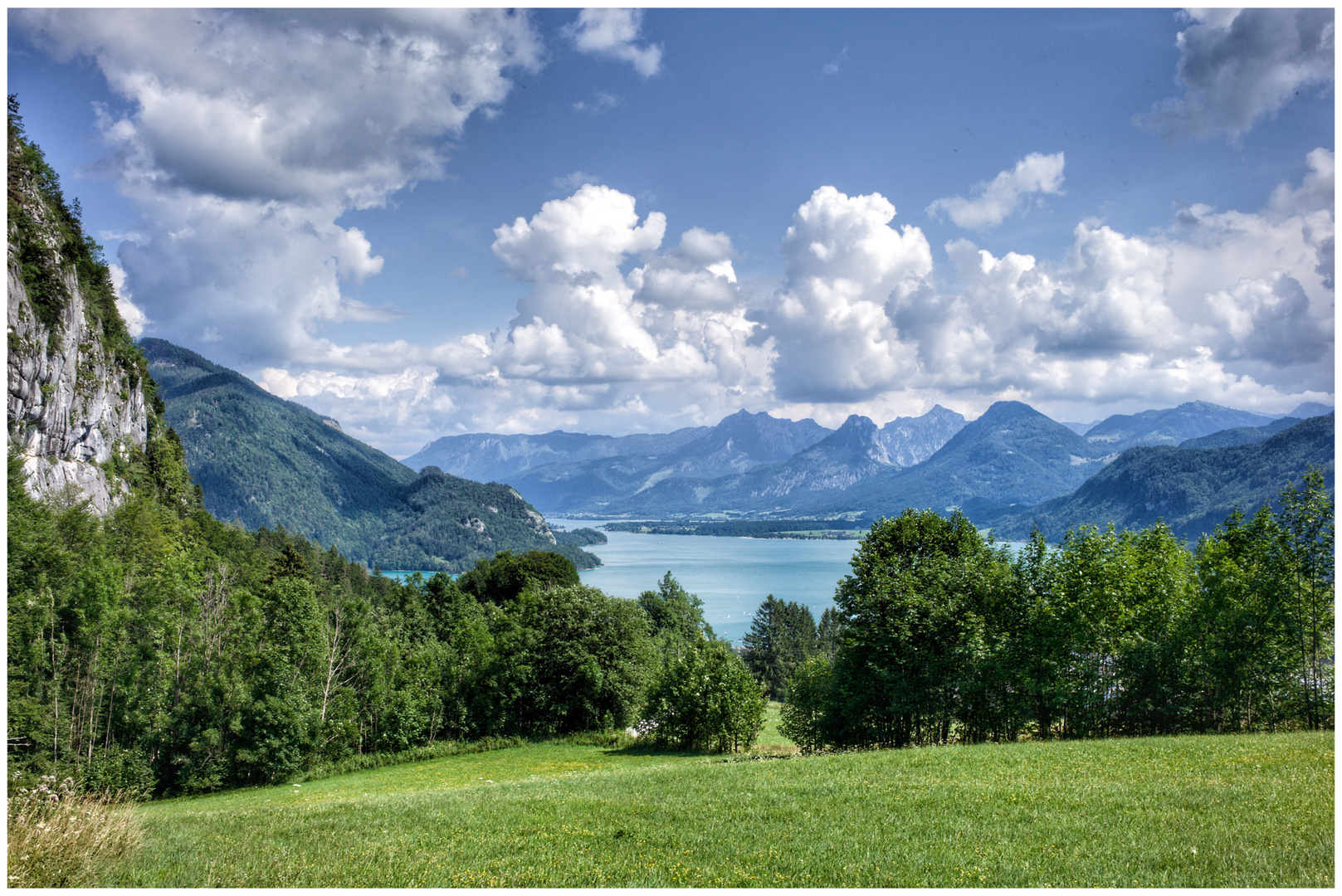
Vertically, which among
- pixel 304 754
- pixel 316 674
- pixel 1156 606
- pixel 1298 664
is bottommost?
pixel 304 754

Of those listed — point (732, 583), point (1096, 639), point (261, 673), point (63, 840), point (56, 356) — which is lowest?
point (732, 583)

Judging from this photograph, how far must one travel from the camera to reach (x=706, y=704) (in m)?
28.7

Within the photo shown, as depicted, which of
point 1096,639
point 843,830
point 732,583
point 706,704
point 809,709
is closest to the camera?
point 843,830

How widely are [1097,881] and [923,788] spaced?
4576 mm

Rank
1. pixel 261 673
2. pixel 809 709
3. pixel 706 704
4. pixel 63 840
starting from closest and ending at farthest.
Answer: pixel 63 840 < pixel 261 673 < pixel 809 709 < pixel 706 704

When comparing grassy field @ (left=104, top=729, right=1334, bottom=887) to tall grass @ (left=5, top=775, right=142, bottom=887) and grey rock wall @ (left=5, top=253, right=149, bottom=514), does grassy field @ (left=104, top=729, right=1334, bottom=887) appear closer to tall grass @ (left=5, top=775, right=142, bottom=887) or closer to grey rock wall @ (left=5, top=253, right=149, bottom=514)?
tall grass @ (left=5, top=775, right=142, bottom=887)

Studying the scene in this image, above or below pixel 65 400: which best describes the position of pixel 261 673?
below

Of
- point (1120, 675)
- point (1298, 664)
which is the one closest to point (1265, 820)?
point (1120, 675)

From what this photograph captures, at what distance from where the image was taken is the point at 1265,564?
1958cm

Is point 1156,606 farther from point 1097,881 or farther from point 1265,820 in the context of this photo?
point 1097,881

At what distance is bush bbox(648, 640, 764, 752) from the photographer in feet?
94.6

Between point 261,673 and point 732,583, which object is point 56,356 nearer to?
point 261,673

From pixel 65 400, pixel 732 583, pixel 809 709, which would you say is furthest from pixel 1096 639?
pixel 732 583

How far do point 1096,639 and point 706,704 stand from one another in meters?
14.9
